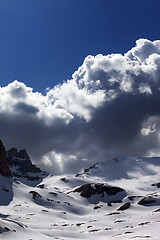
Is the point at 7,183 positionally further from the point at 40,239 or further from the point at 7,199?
the point at 40,239

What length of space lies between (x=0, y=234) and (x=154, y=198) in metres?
104

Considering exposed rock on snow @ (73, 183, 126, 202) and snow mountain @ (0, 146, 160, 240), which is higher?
exposed rock on snow @ (73, 183, 126, 202)

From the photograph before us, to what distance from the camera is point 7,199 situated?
115250mm

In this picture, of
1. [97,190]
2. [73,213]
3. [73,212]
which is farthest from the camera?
[97,190]

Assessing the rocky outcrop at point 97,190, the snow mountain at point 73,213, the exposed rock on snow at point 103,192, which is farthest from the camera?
the rocky outcrop at point 97,190

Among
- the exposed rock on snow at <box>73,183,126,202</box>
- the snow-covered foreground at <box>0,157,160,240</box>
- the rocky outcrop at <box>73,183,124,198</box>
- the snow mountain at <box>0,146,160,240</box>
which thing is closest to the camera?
the snow mountain at <box>0,146,160,240</box>

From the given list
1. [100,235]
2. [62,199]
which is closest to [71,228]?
[100,235]

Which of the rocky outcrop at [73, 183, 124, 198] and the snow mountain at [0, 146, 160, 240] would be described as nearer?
the snow mountain at [0, 146, 160, 240]

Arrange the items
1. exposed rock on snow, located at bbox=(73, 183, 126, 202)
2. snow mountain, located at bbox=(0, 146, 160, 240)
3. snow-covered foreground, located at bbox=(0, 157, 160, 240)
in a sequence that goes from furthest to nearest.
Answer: exposed rock on snow, located at bbox=(73, 183, 126, 202) < snow-covered foreground, located at bbox=(0, 157, 160, 240) < snow mountain, located at bbox=(0, 146, 160, 240)

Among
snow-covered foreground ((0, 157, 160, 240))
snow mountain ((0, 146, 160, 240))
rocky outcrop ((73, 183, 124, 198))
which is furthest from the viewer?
rocky outcrop ((73, 183, 124, 198))

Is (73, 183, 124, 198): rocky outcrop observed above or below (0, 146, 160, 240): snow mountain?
above

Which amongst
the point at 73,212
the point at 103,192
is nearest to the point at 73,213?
the point at 73,212

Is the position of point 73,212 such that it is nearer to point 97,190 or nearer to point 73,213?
point 73,213

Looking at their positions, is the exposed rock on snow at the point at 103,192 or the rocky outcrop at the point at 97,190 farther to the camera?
the rocky outcrop at the point at 97,190
